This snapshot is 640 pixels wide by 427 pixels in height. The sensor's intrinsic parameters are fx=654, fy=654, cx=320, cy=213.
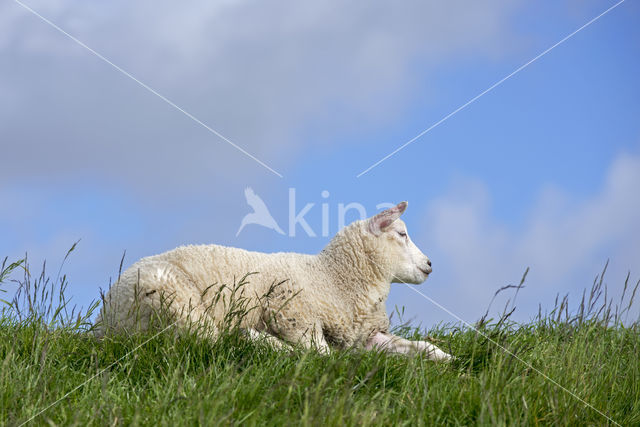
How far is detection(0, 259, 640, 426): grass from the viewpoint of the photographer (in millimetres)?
3189

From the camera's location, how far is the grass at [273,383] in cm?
319

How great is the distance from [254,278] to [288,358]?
141 cm

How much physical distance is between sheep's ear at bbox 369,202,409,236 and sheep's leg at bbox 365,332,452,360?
0.91m

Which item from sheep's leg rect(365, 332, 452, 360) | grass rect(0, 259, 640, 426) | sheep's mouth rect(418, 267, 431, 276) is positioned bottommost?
grass rect(0, 259, 640, 426)

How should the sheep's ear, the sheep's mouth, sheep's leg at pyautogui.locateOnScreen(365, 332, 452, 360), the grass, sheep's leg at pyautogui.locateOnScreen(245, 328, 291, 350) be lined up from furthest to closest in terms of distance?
the sheep's mouth < the sheep's ear < sheep's leg at pyautogui.locateOnScreen(365, 332, 452, 360) < sheep's leg at pyautogui.locateOnScreen(245, 328, 291, 350) < the grass

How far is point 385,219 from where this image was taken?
5.80m

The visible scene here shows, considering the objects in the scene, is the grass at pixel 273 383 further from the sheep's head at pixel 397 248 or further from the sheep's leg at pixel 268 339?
the sheep's head at pixel 397 248

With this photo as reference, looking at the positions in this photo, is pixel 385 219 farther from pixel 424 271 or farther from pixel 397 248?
pixel 424 271

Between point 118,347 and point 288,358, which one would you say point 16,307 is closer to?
point 118,347

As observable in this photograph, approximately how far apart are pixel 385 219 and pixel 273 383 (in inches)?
94.4

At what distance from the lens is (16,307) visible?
195 inches

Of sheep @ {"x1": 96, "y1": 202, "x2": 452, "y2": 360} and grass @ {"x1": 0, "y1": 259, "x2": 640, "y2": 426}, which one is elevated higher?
sheep @ {"x1": 96, "y1": 202, "x2": 452, "y2": 360}

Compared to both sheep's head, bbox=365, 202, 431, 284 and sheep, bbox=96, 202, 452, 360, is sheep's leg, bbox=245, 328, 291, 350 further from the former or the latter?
sheep's head, bbox=365, 202, 431, 284

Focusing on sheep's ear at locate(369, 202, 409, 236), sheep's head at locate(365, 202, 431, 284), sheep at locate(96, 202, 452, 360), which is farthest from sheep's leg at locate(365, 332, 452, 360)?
sheep's ear at locate(369, 202, 409, 236)
